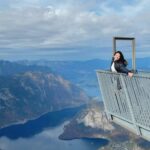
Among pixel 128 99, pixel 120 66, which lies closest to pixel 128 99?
pixel 128 99

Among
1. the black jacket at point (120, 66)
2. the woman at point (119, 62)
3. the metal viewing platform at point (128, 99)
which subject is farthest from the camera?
the woman at point (119, 62)

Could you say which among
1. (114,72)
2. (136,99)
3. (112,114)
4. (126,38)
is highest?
(126,38)

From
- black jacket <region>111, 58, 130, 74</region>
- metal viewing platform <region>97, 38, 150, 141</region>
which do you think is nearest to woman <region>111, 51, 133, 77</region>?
black jacket <region>111, 58, 130, 74</region>

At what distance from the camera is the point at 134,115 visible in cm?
1119

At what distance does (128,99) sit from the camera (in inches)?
440

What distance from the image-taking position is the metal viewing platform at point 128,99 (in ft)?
33.4

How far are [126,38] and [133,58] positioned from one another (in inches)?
32.3

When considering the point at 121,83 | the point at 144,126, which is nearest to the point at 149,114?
the point at 144,126

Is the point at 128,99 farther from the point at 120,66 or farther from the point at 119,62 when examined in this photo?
the point at 119,62

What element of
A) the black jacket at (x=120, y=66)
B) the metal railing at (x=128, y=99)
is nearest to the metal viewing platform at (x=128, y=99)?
the metal railing at (x=128, y=99)

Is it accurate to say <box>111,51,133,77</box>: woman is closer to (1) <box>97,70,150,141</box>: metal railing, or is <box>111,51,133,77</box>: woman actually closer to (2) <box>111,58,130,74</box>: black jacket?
(2) <box>111,58,130,74</box>: black jacket

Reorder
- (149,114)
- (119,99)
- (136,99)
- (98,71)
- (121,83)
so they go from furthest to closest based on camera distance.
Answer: (98,71) → (119,99) → (121,83) → (136,99) → (149,114)

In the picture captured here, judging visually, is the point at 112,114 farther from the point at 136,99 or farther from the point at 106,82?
the point at 136,99

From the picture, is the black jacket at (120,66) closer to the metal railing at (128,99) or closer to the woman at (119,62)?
the woman at (119,62)
